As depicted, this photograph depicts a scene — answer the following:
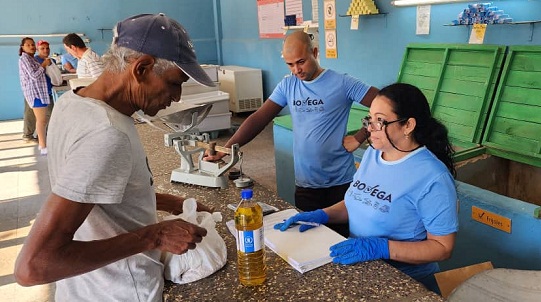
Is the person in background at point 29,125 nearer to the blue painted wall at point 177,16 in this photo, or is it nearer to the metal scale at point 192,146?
the blue painted wall at point 177,16

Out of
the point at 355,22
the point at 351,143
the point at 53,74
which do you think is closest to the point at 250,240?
the point at 351,143

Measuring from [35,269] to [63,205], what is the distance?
14 centimetres

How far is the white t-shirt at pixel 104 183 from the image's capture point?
95 centimetres

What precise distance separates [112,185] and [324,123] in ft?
5.42

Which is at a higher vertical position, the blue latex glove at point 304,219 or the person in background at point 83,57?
the person in background at point 83,57

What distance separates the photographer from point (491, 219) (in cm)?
212

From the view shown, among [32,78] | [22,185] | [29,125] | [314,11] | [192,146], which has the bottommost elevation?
[22,185]

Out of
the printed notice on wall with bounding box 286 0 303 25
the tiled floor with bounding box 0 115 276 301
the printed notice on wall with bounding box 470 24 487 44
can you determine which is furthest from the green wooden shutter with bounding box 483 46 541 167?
the printed notice on wall with bounding box 286 0 303 25

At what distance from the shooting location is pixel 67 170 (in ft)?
3.10

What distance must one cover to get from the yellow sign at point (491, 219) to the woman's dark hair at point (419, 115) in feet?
2.07

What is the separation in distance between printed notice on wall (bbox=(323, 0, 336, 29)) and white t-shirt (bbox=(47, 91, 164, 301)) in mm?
3241

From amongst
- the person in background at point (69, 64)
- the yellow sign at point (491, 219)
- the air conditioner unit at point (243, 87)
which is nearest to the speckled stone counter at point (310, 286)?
the yellow sign at point (491, 219)

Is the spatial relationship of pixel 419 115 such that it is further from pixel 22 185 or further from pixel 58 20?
pixel 58 20

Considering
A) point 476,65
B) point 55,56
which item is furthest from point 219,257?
point 55,56
